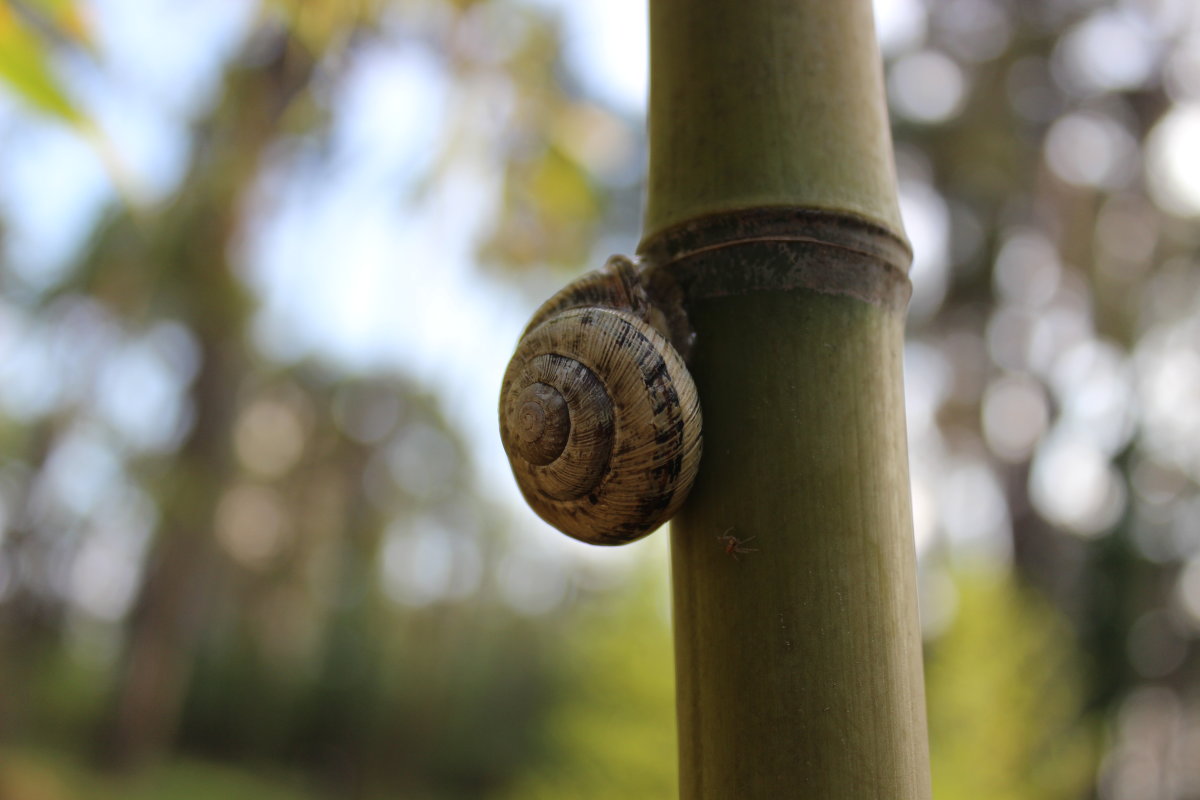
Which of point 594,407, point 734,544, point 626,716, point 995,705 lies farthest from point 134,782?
point 734,544

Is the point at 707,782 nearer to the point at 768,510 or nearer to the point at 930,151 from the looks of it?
the point at 768,510

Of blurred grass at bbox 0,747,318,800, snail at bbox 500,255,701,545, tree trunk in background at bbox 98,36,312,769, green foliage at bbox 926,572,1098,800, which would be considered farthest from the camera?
blurred grass at bbox 0,747,318,800

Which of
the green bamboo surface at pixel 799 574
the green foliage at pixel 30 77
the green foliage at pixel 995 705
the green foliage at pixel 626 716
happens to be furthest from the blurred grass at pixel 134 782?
the green bamboo surface at pixel 799 574

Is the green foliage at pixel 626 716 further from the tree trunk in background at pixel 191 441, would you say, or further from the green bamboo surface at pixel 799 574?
the tree trunk in background at pixel 191 441

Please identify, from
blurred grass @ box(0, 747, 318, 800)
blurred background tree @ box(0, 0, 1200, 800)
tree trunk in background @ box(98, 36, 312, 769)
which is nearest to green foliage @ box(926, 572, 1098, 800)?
blurred background tree @ box(0, 0, 1200, 800)

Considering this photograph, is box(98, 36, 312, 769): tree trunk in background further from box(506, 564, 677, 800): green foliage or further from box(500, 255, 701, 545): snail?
box(500, 255, 701, 545): snail

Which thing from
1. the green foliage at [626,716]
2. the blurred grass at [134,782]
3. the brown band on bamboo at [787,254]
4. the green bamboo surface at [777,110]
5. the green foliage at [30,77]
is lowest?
the blurred grass at [134,782]

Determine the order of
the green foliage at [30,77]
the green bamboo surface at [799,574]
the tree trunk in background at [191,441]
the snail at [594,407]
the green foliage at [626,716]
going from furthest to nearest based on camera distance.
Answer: the tree trunk in background at [191,441]
the green foliage at [626,716]
the green foliage at [30,77]
the snail at [594,407]
the green bamboo surface at [799,574]
